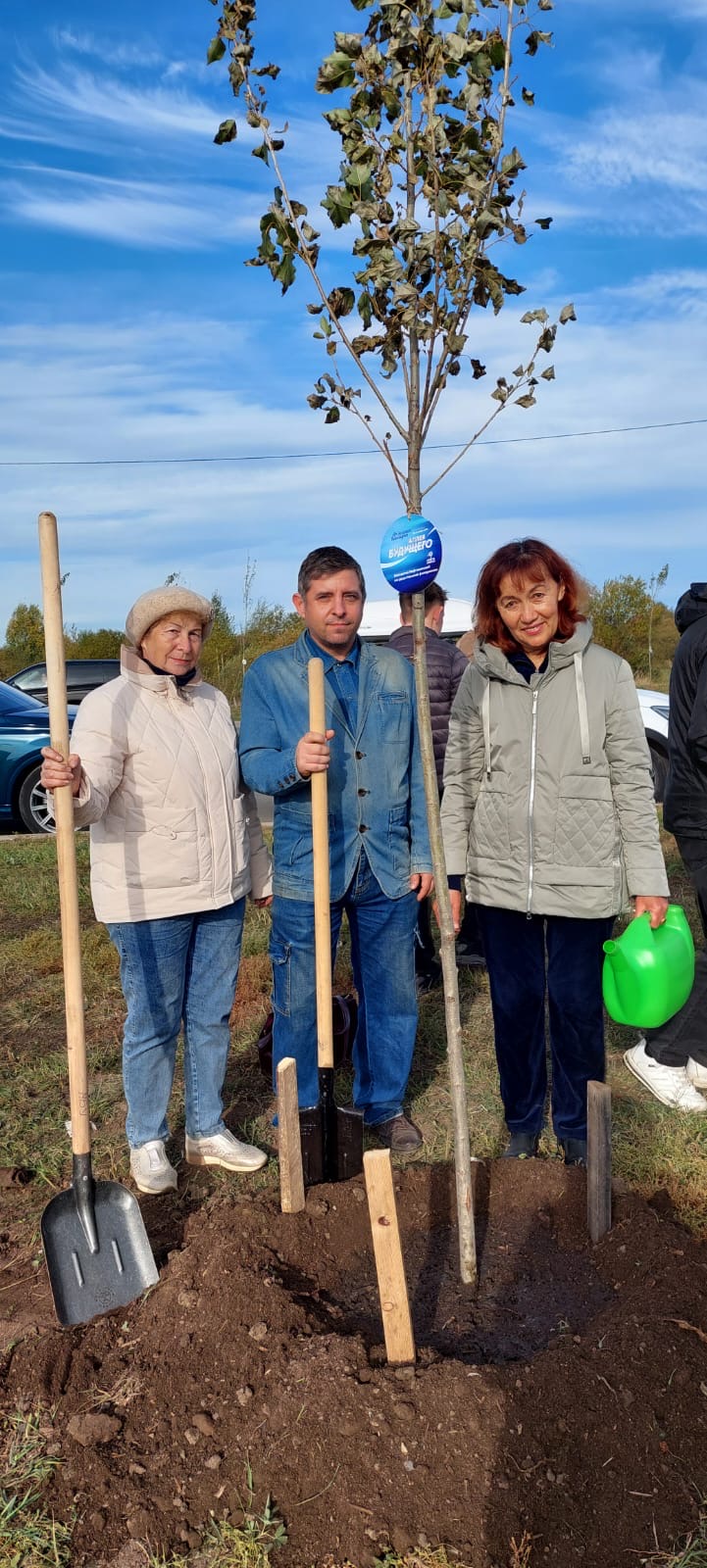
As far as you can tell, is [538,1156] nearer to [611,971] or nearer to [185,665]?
[611,971]

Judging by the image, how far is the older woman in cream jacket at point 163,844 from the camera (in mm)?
3510

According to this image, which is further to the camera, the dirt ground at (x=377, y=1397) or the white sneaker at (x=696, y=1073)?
the white sneaker at (x=696, y=1073)

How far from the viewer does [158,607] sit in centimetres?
346

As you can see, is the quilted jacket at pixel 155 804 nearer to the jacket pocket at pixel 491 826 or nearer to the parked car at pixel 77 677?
the jacket pocket at pixel 491 826

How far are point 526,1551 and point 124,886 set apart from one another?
81.9 inches

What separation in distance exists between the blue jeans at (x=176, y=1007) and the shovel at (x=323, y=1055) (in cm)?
47

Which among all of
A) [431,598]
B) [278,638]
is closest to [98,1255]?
[431,598]

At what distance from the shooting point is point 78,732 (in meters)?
3.40

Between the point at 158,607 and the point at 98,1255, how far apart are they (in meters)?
1.88

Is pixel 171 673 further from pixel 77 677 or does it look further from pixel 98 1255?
pixel 77 677

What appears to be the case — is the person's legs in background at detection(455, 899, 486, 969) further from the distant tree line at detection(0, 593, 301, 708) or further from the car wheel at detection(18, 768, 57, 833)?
the distant tree line at detection(0, 593, 301, 708)

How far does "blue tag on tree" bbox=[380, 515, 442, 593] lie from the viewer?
2.66 meters

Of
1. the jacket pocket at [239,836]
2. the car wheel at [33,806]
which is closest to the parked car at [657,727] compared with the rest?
the car wheel at [33,806]

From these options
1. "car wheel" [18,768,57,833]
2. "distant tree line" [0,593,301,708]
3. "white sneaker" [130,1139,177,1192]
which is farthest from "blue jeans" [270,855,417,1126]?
"distant tree line" [0,593,301,708]
